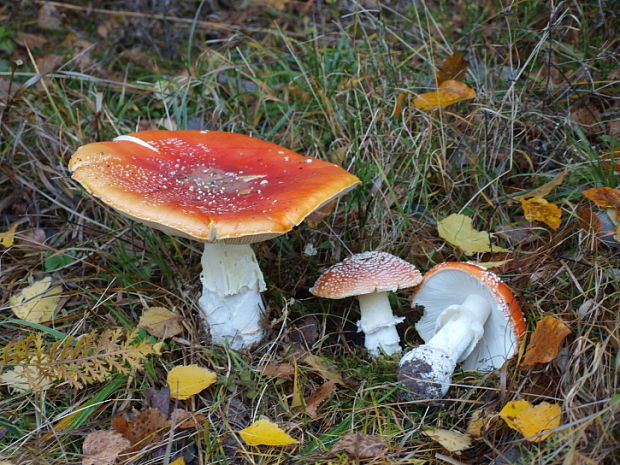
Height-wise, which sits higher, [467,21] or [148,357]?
[467,21]

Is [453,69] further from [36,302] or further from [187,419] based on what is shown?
[36,302]

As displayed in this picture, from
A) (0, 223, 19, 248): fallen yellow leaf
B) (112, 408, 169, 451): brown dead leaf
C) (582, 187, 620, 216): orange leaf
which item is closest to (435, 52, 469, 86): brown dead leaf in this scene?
(582, 187, 620, 216): orange leaf

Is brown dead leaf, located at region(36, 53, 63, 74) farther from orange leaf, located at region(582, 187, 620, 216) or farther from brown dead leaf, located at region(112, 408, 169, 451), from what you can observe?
orange leaf, located at region(582, 187, 620, 216)

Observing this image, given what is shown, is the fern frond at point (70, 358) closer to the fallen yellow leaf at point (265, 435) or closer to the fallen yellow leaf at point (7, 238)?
the fallen yellow leaf at point (265, 435)

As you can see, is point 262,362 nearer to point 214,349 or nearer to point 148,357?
point 214,349

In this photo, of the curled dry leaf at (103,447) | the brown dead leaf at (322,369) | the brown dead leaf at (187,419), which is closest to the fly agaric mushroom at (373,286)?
the brown dead leaf at (322,369)

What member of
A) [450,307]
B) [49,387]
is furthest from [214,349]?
[450,307]
